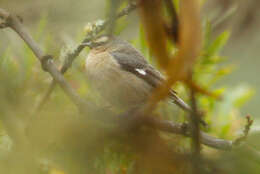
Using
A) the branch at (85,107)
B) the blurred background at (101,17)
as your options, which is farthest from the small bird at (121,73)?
the branch at (85,107)

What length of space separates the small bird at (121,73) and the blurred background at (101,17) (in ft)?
1.85

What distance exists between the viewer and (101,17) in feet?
5.11

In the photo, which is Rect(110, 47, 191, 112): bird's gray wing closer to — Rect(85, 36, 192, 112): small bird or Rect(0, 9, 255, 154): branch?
Rect(85, 36, 192, 112): small bird

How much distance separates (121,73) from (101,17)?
5.29ft

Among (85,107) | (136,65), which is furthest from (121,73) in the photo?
(85,107)

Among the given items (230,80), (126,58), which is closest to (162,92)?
(126,58)

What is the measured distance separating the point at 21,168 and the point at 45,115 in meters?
0.17

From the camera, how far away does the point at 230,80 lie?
388cm

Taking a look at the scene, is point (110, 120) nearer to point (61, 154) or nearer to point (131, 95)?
point (61, 154)

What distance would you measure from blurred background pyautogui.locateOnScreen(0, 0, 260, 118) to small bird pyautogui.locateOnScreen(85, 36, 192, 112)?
0.56 meters

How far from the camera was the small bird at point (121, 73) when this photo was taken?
2820 mm

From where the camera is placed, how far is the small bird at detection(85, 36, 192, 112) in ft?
9.25

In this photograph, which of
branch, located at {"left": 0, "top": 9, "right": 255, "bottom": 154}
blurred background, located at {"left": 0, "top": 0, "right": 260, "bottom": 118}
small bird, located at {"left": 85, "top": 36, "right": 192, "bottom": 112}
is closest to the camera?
branch, located at {"left": 0, "top": 9, "right": 255, "bottom": 154}

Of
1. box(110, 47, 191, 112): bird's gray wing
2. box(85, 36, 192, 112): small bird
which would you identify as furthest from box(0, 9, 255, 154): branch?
box(110, 47, 191, 112): bird's gray wing
